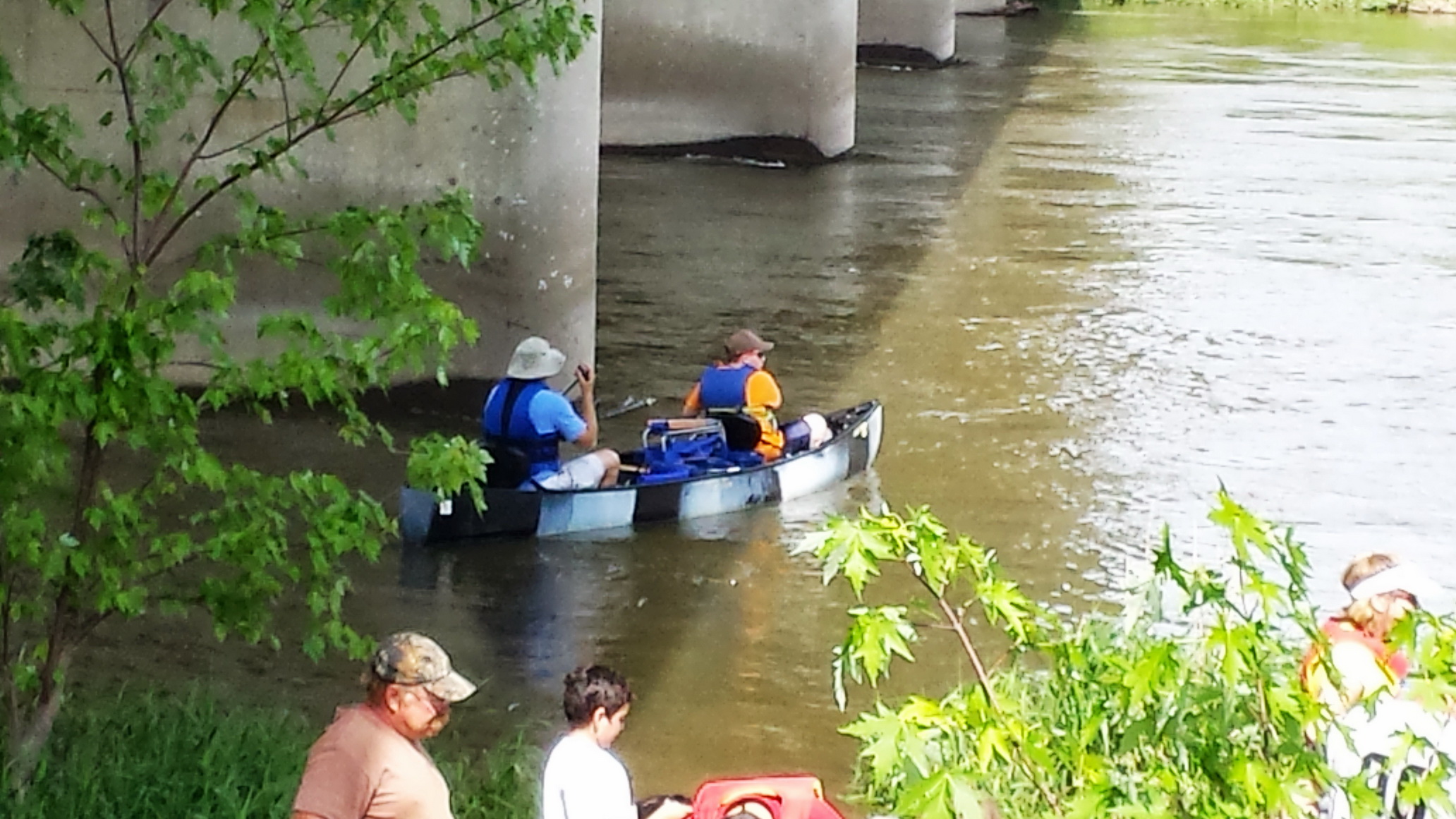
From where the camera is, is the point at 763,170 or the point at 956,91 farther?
the point at 956,91

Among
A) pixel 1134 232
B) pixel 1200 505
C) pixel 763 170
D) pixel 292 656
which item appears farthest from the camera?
pixel 763 170

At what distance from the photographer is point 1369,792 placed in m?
3.84

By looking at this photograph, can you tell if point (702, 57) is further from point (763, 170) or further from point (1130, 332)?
point (1130, 332)

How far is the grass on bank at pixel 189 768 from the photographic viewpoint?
6043 mm

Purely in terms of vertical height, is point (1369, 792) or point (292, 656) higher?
point (1369, 792)

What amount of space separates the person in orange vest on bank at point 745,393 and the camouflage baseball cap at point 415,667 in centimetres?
636

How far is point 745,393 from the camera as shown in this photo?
11172 mm

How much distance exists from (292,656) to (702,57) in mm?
14530

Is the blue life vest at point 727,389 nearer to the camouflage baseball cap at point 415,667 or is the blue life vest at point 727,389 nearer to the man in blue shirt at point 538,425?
the man in blue shirt at point 538,425

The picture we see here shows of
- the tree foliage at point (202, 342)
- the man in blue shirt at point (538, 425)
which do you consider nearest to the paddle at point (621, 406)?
the man in blue shirt at point (538, 425)

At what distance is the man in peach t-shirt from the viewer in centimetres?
471

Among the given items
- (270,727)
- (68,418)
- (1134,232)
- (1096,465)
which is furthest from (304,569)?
(1134,232)

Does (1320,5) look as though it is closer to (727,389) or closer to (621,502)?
(727,389)

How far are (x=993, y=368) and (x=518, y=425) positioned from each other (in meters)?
4.80
